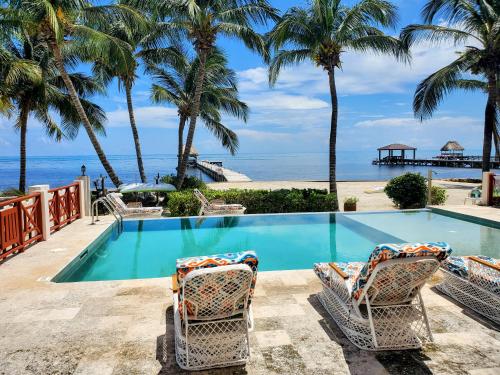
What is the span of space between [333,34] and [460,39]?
7.18 metres

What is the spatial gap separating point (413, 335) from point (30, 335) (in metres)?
3.51

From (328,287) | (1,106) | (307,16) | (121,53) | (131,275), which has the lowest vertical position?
(131,275)

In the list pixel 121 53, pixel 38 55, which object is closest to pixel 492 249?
pixel 121 53

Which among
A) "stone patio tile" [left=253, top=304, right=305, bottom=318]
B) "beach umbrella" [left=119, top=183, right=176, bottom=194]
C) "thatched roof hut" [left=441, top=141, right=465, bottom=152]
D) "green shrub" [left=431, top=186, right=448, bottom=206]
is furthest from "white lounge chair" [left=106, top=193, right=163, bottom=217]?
"thatched roof hut" [left=441, top=141, right=465, bottom=152]

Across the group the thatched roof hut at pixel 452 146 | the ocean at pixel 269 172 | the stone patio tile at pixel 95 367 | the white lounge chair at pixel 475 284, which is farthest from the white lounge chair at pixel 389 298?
the thatched roof hut at pixel 452 146

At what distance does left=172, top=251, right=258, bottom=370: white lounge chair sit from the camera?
9.21ft

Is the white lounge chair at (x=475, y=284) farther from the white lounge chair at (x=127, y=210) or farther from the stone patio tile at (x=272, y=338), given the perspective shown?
the white lounge chair at (x=127, y=210)

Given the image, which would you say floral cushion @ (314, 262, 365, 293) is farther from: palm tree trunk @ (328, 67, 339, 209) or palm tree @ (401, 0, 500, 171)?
palm tree @ (401, 0, 500, 171)

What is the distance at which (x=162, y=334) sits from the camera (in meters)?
3.62

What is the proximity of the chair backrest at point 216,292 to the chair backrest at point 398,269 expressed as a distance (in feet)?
3.32

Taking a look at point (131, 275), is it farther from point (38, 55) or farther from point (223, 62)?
point (38, 55)

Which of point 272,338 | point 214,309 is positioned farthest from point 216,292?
point 272,338

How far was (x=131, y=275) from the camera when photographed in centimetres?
660

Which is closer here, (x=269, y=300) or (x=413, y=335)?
(x=413, y=335)
